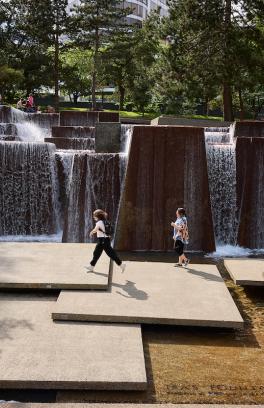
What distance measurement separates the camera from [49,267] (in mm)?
10492

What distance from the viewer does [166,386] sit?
697 centimetres

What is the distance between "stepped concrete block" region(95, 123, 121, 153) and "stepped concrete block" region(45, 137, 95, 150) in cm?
190

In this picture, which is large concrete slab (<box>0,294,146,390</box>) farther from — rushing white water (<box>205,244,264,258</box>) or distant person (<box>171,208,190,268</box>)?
rushing white water (<box>205,244,264,258</box>)

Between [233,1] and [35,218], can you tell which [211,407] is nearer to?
[35,218]

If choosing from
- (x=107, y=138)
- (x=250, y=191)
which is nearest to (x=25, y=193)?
(x=107, y=138)

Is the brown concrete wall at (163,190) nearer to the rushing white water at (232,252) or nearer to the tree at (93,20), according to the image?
the rushing white water at (232,252)

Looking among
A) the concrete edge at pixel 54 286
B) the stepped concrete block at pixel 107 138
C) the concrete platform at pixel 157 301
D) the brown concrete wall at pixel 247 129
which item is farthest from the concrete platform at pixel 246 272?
the brown concrete wall at pixel 247 129

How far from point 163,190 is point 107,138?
12.7 ft

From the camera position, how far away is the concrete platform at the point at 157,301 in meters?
8.50

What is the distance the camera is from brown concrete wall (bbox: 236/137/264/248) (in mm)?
15758

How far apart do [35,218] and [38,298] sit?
7.39m

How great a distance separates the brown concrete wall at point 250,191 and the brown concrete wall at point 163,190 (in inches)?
53.9

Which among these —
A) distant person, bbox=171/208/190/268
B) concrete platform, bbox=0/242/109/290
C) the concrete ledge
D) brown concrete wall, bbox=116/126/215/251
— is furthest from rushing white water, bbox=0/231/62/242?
the concrete ledge

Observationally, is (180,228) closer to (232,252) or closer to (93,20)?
(232,252)
